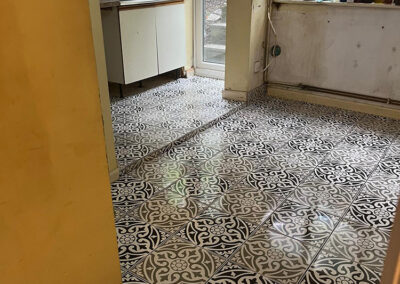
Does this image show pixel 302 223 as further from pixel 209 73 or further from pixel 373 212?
pixel 209 73

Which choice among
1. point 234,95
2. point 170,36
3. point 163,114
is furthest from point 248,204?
point 170,36

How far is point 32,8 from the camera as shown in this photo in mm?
747

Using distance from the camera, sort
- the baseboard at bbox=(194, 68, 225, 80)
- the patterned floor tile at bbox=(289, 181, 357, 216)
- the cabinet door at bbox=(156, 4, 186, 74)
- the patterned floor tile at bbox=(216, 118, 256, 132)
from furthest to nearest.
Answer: the baseboard at bbox=(194, 68, 225, 80) < the cabinet door at bbox=(156, 4, 186, 74) < the patterned floor tile at bbox=(216, 118, 256, 132) < the patterned floor tile at bbox=(289, 181, 357, 216)

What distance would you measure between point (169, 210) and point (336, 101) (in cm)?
182

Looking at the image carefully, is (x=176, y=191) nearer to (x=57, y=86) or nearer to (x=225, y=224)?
(x=225, y=224)

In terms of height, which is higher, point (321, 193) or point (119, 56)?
point (119, 56)

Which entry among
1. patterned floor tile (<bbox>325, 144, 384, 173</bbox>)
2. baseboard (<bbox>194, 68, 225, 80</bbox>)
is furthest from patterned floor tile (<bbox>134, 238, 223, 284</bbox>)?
baseboard (<bbox>194, 68, 225, 80</bbox>)

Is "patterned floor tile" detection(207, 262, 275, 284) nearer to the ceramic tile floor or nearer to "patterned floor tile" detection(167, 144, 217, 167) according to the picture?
the ceramic tile floor

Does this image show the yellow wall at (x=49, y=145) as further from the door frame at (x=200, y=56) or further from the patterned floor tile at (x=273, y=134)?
the door frame at (x=200, y=56)

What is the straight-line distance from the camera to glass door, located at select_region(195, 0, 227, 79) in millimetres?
3471

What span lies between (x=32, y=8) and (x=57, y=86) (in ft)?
0.55

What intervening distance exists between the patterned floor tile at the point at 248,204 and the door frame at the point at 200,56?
195 cm

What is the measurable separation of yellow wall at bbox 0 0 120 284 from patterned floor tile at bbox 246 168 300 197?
40.2 inches

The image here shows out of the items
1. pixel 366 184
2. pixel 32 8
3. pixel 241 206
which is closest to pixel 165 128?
pixel 241 206
